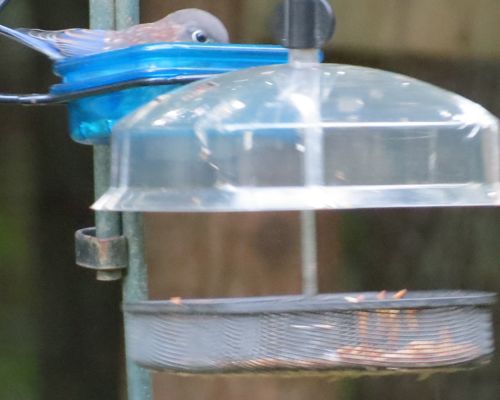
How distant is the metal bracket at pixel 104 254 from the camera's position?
64.3 inches

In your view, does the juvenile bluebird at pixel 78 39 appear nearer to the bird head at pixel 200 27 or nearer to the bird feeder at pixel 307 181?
the bird head at pixel 200 27

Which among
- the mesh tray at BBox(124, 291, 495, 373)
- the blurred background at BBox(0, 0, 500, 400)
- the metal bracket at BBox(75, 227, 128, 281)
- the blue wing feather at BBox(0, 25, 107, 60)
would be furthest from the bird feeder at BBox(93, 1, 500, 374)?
the blurred background at BBox(0, 0, 500, 400)

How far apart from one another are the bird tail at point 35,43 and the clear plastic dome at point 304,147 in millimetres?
362

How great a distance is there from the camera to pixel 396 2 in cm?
274

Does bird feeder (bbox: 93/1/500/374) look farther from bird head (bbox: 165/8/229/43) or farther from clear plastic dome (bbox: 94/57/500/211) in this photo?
bird head (bbox: 165/8/229/43)

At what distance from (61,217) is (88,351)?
336 mm

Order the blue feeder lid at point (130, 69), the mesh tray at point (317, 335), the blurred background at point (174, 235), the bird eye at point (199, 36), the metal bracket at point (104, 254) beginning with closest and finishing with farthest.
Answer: the mesh tray at point (317, 335) → the blue feeder lid at point (130, 69) → the metal bracket at point (104, 254) → the bird eye at point (199, 36) → the blurred background at point (174, 235)

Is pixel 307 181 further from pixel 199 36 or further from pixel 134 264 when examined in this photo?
pixel 199 36

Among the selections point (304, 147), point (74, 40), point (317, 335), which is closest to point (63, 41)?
point (74, 40)

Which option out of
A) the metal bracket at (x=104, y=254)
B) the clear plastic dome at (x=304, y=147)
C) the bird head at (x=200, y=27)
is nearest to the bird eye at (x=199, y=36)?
the bird head at (x=200, y=27)

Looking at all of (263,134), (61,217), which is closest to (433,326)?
(263,134)

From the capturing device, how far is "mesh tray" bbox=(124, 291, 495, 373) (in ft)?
3.98

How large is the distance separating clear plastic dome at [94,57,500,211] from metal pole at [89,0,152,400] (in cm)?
32

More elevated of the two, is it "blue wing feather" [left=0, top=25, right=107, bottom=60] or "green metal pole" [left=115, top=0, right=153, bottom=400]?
"blue wing feather" [left=0, top=25, right=107, bottom=60]
